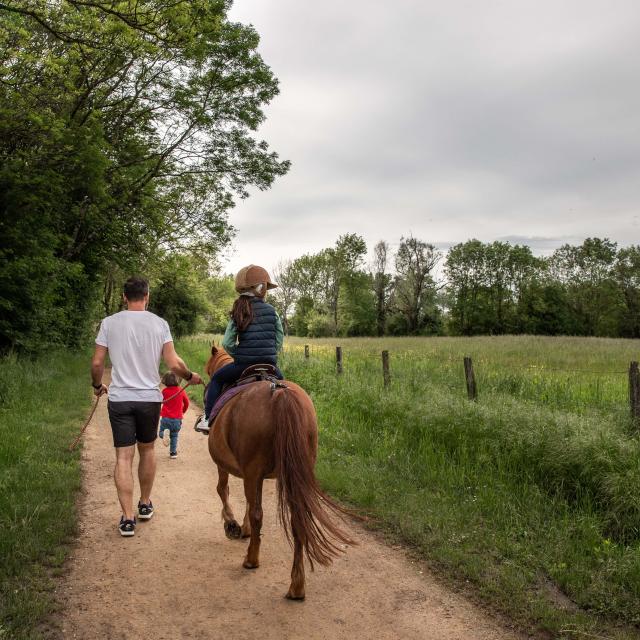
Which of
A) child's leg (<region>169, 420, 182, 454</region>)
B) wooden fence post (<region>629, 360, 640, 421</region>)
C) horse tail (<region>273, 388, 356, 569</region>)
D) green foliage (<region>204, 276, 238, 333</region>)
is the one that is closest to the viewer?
horse tail (<region>273, 388, 356, 569</region>)

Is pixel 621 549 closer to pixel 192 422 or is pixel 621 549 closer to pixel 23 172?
pixel 192 422

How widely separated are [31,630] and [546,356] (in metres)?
19.3

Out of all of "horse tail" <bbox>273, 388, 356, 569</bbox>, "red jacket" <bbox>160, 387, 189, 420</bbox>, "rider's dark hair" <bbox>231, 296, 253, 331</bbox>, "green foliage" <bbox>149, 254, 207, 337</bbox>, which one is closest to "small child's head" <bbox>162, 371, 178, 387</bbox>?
"red jacket" <bbox>160, 387, 189, 420</bbox>

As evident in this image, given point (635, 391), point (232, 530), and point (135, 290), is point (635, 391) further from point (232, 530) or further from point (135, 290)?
point (135, 290)

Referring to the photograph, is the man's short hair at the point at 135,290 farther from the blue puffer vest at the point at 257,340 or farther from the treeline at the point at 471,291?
the treeline at the point at 471,291

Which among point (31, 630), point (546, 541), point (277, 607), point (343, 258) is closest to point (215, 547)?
point (277, 607)

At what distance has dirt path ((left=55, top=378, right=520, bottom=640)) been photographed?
3.60 m

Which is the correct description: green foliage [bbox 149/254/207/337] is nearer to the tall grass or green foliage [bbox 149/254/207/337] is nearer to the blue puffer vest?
the tall grass

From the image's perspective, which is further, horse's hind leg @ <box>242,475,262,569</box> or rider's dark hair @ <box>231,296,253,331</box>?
rider's dark hair @ <box>231,296,253,331</box>

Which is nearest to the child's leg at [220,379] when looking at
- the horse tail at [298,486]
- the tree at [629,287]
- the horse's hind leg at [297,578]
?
the horse tail at [298,486]

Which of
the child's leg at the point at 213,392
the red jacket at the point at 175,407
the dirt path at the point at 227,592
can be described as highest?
the child's leg at the point at 213,392

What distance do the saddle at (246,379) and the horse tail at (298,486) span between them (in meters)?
0.60

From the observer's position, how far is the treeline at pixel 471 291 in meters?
59.4

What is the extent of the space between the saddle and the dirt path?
123cm
